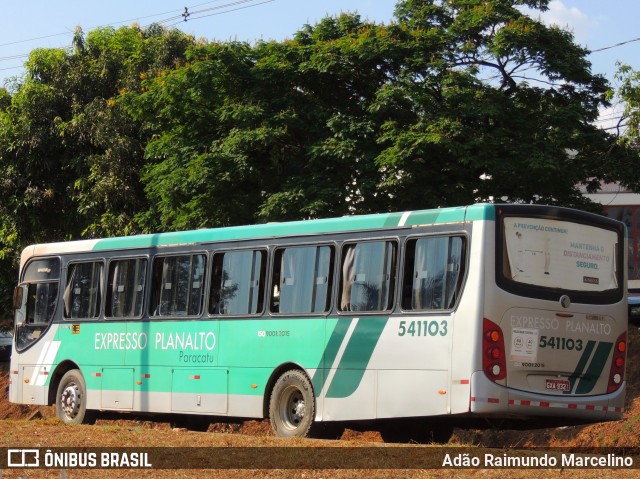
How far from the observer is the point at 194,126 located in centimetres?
2489

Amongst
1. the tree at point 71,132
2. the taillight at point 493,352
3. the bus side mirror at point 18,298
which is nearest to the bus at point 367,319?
the taillight at point 493,352

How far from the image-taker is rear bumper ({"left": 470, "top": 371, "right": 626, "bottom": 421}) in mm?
12688

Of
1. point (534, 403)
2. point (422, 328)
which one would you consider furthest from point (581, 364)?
point (422, 328)

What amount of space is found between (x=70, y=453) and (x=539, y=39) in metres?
15.6

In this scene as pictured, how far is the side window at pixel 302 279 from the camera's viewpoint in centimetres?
1498

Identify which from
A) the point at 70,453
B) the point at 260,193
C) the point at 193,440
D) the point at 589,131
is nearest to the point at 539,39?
the point at 589,131

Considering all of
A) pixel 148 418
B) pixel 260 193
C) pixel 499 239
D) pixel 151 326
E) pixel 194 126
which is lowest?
pixel 148 418

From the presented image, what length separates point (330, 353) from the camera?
14.7 meters

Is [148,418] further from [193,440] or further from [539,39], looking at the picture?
[539,39]

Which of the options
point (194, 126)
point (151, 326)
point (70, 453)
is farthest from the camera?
point (194, 126)

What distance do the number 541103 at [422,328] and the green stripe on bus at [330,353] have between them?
3.18 ft

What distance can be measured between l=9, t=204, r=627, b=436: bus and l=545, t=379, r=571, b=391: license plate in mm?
27

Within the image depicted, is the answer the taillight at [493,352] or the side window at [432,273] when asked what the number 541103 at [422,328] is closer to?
the side window at [432,273]

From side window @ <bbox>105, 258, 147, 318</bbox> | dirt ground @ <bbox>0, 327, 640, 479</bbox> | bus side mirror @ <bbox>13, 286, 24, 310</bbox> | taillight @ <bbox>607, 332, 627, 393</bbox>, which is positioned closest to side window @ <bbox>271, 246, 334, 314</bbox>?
dirt ground @ <bbox>0, 327, 640, 479</bbox>
